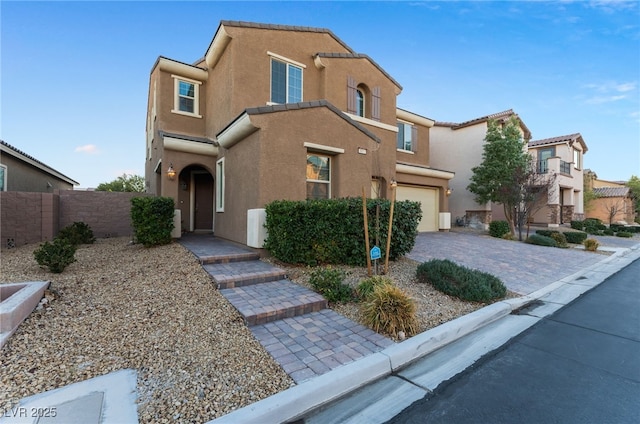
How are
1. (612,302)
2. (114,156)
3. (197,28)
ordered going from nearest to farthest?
(612,302), (197,28), (114,156)

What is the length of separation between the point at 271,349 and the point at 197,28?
42.4ft

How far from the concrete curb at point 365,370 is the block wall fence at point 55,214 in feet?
36.2

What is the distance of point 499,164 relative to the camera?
54.0 feet

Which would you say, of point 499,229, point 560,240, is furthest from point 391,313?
point 499,229

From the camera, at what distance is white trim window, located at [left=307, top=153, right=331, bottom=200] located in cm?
844

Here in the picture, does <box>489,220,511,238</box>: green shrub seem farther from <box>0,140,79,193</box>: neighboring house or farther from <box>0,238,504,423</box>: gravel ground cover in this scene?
<box>0,140,79,193</box>: neighboring house

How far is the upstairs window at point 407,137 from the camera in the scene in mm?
16453

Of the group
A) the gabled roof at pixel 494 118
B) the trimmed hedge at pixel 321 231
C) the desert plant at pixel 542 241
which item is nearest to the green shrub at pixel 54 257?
the trimmed hedge at pixel 321 231

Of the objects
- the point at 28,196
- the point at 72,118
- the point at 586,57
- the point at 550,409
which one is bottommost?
the point at 550,409

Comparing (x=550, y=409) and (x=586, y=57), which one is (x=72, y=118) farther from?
(x=586, y=57)

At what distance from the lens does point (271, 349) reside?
11.1 feet

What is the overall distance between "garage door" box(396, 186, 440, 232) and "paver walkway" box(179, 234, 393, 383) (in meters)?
11.0

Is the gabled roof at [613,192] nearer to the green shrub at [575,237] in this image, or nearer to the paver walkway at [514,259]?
the green shrub at [575,237]

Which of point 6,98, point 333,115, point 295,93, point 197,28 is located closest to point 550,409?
point 333,115
